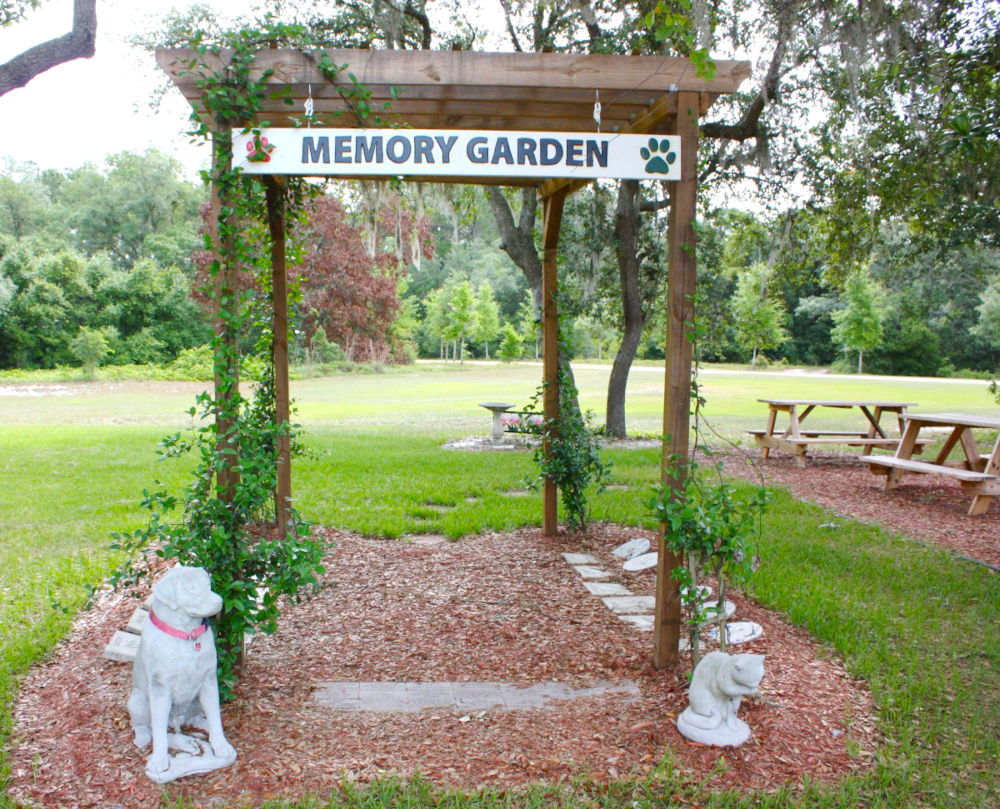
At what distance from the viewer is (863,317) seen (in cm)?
3428

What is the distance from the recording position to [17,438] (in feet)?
37.8

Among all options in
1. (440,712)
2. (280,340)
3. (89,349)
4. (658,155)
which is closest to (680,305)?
(658,155)

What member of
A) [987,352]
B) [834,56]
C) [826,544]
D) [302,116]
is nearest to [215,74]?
[302,116]

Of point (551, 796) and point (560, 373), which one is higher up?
point (560, 373)

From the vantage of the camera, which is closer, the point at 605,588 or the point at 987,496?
the point at 605,588

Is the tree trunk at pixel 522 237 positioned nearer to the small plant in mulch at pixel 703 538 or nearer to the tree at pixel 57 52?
the tree at pixel 57 52

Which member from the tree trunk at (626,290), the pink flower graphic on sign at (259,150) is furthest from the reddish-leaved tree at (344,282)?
the pink flower graphic on sign at (259,150)

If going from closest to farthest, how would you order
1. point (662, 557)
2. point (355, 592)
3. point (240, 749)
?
point (240, 749), point (662, 557), point (355, 592)

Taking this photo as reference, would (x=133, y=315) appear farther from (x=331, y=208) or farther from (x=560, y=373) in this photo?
(x=560, y=373)

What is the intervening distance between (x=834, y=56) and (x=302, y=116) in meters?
7.27

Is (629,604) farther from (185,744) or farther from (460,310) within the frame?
(460,310)

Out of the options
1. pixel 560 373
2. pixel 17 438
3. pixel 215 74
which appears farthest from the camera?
pixel 17 438

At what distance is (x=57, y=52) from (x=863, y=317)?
3548 centimetres

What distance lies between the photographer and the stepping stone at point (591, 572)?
15.5 feet
